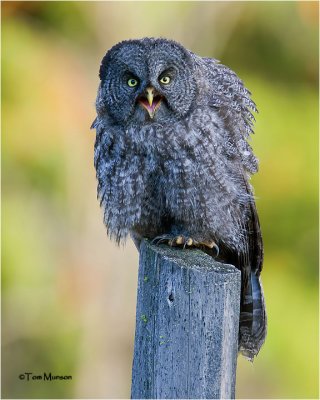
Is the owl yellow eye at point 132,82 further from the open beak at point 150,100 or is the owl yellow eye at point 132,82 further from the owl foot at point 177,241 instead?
the owl foot at point 177,241

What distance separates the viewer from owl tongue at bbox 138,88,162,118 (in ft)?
14.0

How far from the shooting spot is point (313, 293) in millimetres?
10039

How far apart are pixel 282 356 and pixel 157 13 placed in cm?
405

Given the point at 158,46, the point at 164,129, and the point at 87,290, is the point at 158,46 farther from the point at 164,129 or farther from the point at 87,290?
the point at 87,290

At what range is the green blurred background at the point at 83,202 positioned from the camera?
9.11m

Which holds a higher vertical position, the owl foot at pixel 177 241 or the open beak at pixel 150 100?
the open beak at pixel 150 100

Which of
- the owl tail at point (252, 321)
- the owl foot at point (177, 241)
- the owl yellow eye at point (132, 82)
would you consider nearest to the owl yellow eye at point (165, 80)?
the owl yellow eye at point (132, 82)

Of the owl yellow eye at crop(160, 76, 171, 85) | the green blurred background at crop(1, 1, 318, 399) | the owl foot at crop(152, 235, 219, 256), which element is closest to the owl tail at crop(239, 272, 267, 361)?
the owl foot at crop(152, 235, 219, 256)

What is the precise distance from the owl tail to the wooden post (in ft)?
3.96

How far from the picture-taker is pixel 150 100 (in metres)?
4.24

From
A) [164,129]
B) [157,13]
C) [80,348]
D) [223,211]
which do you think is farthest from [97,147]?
[80,348]

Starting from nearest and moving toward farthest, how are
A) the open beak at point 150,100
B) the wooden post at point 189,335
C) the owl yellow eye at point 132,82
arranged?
the wooden post at point 189,335 < the open beak at point 150,100 < the owl yellow eye at point 132,82

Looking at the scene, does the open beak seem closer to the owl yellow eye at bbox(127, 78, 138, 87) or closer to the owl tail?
the owl yellow eye at bbox(127, 78, 138, 87)

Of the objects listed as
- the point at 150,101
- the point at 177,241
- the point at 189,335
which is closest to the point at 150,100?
the point at 150,101
